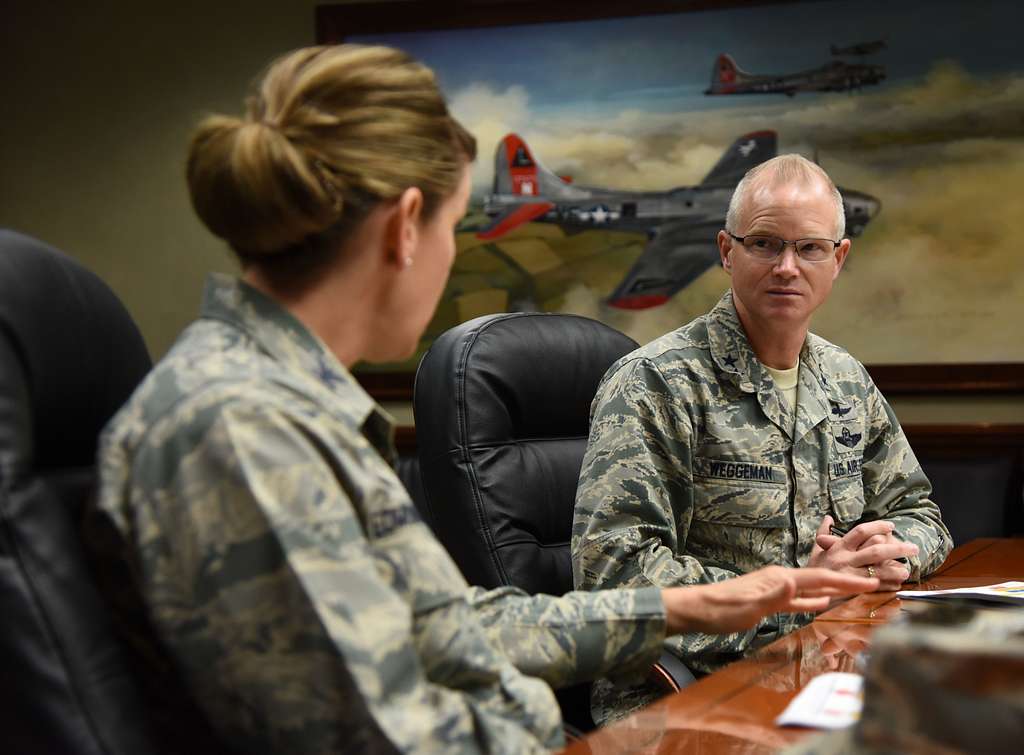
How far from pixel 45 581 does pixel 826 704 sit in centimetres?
77

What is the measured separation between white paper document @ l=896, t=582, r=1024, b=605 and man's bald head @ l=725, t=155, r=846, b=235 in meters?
0.75

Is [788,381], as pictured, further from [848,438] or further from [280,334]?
[280,334]

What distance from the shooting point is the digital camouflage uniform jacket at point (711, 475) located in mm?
1930

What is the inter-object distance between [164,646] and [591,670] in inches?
20.2

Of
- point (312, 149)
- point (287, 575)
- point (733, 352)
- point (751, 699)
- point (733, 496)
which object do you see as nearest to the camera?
point (287, 575)

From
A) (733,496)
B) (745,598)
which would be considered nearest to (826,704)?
(745,598)

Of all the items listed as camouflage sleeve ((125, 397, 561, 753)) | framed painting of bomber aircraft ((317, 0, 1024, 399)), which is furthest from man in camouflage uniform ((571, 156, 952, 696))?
framed painting of bomber aircraft ((317, 0, 1024, 399))

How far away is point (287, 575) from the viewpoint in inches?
35.7

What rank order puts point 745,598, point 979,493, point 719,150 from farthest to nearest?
1. point 719,150
2. point 979,493
3. point 745,598

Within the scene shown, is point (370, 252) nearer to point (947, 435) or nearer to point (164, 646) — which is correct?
point (164, 646)

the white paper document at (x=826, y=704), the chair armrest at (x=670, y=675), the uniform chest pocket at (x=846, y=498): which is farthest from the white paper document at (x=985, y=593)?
the white paper document at (x=826, y=704)

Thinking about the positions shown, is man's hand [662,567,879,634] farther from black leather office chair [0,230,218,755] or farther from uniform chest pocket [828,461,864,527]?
uniform chest pocket [828,461,864,527]

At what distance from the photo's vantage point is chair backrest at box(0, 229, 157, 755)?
960 mm

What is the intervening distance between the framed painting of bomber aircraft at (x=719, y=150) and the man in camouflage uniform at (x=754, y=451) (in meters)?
1.59
